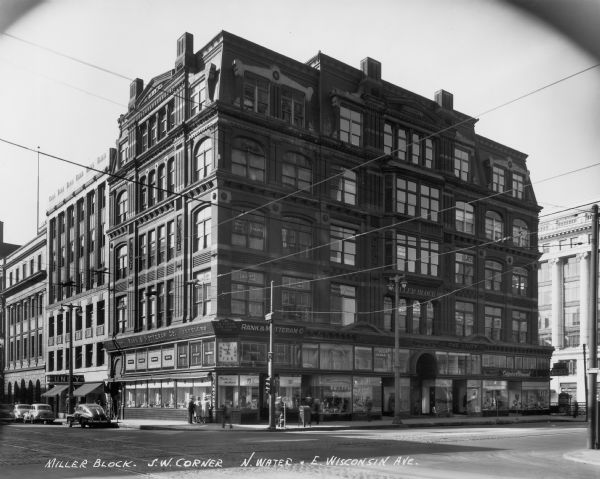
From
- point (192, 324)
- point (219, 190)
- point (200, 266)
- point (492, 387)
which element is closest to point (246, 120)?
point (219, 190)

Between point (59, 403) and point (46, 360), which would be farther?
point (46, 360)

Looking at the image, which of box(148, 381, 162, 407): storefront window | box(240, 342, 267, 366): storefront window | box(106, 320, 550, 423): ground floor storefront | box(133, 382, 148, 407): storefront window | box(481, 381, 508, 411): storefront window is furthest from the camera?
box(481, 381, 508, 411): storefront window

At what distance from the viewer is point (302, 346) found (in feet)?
150

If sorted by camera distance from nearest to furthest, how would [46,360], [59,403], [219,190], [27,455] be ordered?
1. [27,455]
2. [219,190]
3. [59,403]
4. [46,360]

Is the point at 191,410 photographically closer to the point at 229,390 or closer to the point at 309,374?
the point at 229,390

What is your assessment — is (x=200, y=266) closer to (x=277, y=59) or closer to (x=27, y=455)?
(x=277, y=59)

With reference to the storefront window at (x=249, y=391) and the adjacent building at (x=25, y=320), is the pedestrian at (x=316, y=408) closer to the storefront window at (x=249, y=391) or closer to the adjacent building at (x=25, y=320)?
the storefront window at (x=249, y=391)

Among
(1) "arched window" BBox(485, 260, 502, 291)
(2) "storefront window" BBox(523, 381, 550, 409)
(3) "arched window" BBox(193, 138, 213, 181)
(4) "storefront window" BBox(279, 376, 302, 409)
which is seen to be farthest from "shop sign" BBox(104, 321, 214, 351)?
(2) "storefront window" BBox(523, 381, 550, 409)

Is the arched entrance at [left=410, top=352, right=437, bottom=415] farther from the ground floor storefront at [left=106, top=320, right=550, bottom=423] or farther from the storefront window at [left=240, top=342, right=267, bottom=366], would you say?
the storefront window at [left=240, top=342, right=267, bottom=366]

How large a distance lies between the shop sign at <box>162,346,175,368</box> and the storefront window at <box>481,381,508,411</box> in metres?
24.3

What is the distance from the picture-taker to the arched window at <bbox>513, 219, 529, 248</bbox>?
202 ft

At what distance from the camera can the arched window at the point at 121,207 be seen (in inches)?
2180

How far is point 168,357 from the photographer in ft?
155

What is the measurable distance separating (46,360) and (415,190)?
38.3 m
